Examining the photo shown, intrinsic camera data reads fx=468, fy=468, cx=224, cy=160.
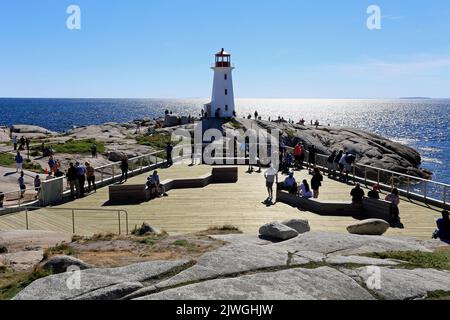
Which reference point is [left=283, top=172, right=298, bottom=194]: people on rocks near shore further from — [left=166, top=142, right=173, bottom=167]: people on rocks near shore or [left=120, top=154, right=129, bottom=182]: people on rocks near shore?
[left=166, top=142, right=173, bottom=167]: people on rocks near shore

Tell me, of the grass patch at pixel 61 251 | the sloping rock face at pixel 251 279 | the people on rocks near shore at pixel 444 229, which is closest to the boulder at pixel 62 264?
the sloping rock face at pixel 251 279

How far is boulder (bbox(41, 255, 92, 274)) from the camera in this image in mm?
7297

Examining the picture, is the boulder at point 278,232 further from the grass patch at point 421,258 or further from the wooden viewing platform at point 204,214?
the wooden viewing platform at point 204,214

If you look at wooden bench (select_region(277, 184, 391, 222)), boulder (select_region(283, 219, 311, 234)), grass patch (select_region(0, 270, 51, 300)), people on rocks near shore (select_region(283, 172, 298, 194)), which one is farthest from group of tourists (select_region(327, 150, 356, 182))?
grass patch (select_region(0, 270, 51, 300))

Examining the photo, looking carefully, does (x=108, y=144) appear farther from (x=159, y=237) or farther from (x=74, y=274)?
(x=74, y=274)

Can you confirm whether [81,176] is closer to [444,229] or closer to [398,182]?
[444,229]

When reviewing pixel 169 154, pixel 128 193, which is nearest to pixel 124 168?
pixel 128 193

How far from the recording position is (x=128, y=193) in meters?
17.2

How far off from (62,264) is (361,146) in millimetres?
43085

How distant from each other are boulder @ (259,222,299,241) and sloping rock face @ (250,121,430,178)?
3371 centimetres

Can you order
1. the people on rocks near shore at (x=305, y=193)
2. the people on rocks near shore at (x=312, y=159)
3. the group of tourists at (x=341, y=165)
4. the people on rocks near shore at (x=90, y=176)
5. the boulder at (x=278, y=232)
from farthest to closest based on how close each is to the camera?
the people on rocks near shore at (x=312, y=159), the group of tourists at (x=341, y=165), the people on rocks near shore at (x=90, y=176), the people on rocks near shore at (x=305, y=193), the boulder at (x=278, y=232)

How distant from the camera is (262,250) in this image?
26.7 feet

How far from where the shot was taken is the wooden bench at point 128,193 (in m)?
17.1

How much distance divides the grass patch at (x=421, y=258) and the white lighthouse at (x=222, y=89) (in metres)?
49.0
